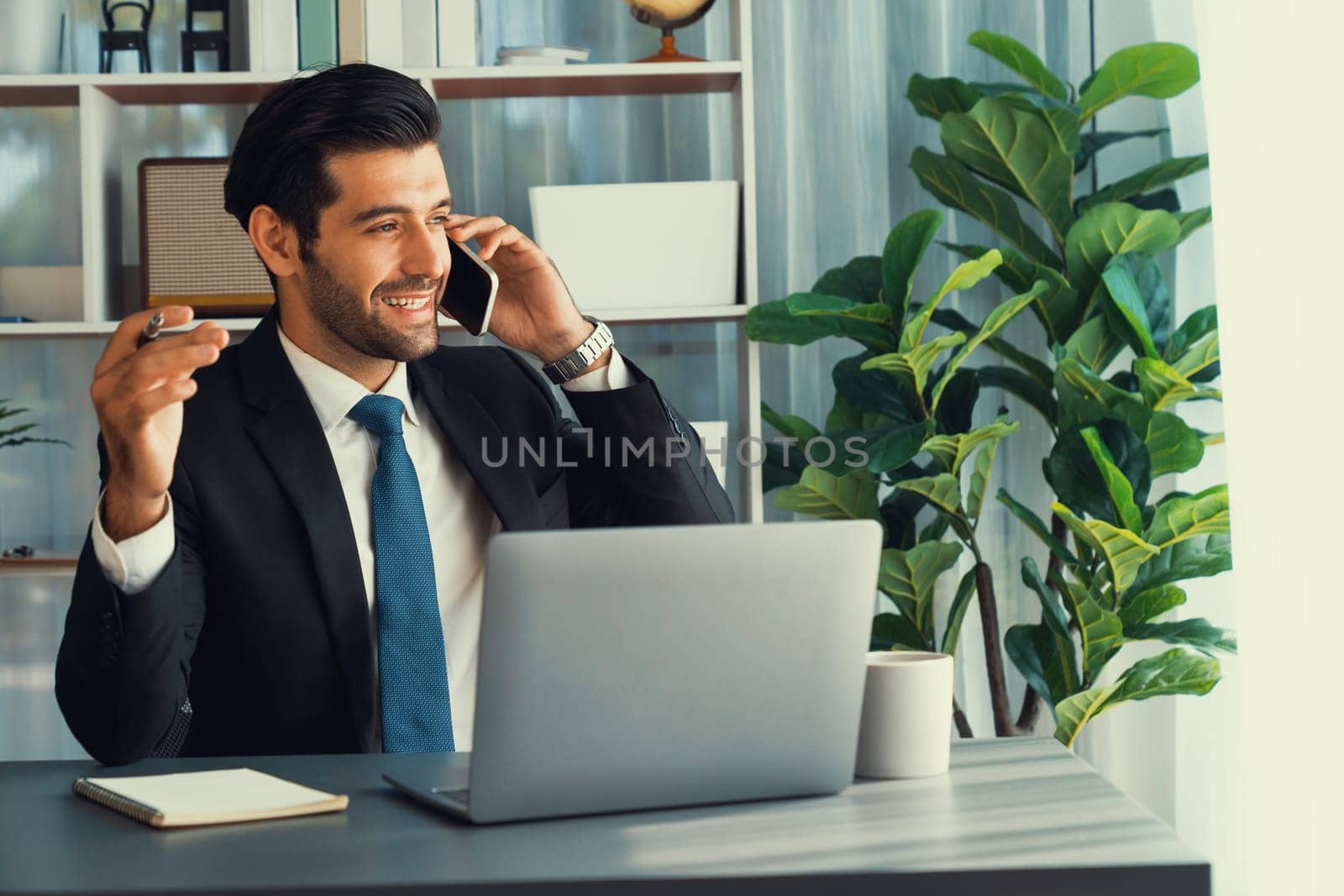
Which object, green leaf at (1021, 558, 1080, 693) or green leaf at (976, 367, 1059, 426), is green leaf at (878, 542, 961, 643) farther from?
green leaf at (976, 367, 1059, 426)

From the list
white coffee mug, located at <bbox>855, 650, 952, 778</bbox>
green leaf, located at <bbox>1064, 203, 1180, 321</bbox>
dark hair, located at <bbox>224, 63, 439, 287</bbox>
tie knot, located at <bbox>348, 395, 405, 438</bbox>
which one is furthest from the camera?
green leaf, located at <bbox>1064, 203, 1180, 321</bbox>

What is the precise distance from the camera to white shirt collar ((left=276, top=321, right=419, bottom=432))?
1749 millimetres

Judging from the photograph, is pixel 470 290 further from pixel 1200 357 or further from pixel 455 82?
pixel 1200 357

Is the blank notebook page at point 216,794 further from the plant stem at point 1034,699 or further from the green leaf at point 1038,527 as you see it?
the plant stem at point 1034,699

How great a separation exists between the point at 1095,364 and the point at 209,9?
1890mm

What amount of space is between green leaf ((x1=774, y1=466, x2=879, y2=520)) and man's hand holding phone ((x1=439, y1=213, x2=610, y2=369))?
0.75 meters

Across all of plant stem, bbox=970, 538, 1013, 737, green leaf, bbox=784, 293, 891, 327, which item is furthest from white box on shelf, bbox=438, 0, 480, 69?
plant stem, bbox=970, 538, 1013, 737

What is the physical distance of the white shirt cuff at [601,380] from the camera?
188 centimetres

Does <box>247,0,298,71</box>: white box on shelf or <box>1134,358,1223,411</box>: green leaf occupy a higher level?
<box>247,0,298,71</box>: white box on shelf

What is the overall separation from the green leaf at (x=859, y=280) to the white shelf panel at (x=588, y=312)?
21cm

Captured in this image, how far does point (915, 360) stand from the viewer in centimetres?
240

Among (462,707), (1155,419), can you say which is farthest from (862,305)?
(462,707)

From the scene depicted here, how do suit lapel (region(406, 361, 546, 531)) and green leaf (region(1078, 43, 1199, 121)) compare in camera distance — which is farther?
green leaf (region(1078, 43, 1199, 121))

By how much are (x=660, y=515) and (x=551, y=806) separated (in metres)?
0.94
